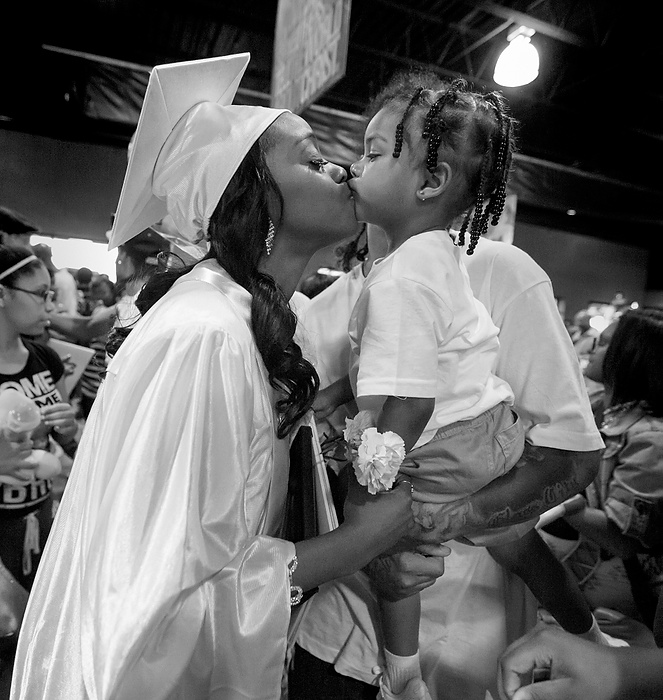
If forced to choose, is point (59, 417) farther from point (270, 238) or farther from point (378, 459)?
point (378, 459)

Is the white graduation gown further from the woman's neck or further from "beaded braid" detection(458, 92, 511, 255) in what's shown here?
"beaded braid" detection(458, 92, 511, 255)

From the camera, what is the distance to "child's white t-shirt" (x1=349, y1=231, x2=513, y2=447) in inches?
47.6

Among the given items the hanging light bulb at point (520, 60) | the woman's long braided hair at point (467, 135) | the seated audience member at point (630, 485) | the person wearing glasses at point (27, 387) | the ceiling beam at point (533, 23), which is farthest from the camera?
the ceiling beam at point (533, 23)

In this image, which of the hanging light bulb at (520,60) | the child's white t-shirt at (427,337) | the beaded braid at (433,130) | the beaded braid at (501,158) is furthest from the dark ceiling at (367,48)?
the child's white t-shirt at (427,337)

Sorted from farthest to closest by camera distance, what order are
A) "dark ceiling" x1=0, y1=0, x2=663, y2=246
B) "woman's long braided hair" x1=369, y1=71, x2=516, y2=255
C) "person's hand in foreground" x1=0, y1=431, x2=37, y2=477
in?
"dark ceiling" x1=0, y1=0, x2=663, y2=246
"person's hand in foreground" x1=0, y1=431, x2=37, y2=477
"woman's long braided hair" x1=369, y1=71, x2=516, y2=255

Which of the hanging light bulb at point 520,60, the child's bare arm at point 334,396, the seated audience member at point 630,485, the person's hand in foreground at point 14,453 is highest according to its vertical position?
the hanging light bulb at point 520,60

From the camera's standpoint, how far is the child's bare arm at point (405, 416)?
1218 millimetres

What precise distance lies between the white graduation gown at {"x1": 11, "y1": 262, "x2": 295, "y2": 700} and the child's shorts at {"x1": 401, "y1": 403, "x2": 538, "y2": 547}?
16.2 inches

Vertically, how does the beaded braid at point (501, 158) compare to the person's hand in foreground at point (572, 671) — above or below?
above

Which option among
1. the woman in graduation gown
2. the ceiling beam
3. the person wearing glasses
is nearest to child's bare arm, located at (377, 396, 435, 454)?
the woman in graduation gown

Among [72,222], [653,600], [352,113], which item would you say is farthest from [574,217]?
[653,600]

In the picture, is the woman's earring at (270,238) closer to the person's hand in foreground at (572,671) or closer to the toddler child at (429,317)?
the toddler child at (429,317)

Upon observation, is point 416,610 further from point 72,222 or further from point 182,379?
point 72,222

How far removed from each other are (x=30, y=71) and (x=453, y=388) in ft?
29.2
